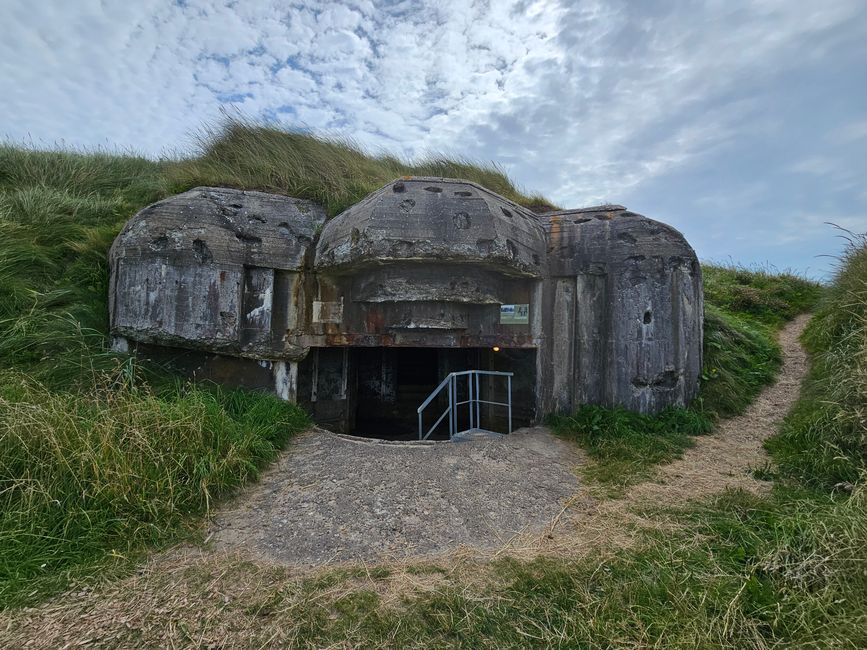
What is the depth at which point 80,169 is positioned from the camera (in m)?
7.63

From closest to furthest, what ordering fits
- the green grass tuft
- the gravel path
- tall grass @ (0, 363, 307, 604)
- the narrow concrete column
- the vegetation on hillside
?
1. the vegetation on hillside
2. tall grass @ (0, 363, 307, 604)
3. the gravel path
4. the green grass tuft
5. the narrow concrete column

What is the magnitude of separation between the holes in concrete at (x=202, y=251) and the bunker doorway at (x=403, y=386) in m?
2.69

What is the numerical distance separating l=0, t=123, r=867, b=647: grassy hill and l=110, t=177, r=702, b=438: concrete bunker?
0.44 m

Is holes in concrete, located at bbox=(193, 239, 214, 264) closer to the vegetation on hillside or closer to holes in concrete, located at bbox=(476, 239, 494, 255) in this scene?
holes in concrete, located at bbox=(476, 239, 494, 255)

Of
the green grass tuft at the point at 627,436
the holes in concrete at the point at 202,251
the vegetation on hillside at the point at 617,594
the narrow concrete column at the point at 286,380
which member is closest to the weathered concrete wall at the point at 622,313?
the green grass tuft at the point at 627,436

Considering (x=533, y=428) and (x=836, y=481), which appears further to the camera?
(x=533, y=428)

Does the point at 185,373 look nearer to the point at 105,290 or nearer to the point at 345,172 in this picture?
the point at 105,290

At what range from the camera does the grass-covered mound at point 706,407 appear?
13.4 ft

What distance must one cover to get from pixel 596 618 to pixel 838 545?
1.25 metres

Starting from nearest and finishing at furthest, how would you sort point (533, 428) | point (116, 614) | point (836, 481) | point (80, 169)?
point (116, 614)
point (836, 481)
point (533, 428)
point (80, 169)

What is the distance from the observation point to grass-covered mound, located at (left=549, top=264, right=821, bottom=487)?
4.07 metres

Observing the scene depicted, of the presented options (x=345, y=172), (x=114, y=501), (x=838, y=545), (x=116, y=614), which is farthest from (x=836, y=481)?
(x=345, y=172)

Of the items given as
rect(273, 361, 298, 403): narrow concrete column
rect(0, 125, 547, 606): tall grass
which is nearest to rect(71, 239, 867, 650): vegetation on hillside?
rect(0, 125, 547, 606): tall grass

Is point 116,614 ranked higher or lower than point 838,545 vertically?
lower
